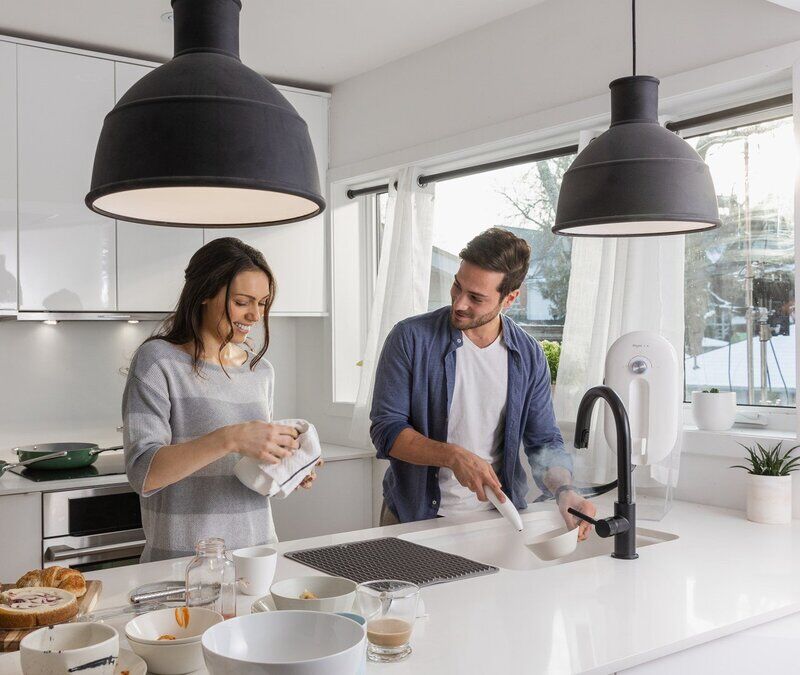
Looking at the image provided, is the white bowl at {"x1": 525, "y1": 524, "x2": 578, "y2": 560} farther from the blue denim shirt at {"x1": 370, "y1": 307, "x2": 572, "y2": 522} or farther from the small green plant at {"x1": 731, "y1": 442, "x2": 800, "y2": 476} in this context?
the small green plant at {"x1": 731, "y1": 442, "x2": 800, "y2": 476}

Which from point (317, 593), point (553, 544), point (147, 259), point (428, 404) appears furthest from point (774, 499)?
point (147, 259)

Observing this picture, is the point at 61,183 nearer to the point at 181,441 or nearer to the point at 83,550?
the point at 83,550

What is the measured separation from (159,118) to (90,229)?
242 centimetres

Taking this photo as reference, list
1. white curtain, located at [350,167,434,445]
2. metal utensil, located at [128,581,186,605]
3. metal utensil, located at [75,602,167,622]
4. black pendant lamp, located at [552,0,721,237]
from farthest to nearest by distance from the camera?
white curtain, located at [350,167,434,445], black pendant lamp, located at [552,0,721,237], metal utensil, located at [128,581,186,605], metal utensil, located at [75,602,167,622]

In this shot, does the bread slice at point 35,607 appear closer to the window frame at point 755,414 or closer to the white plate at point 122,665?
the white plate at point 122,665

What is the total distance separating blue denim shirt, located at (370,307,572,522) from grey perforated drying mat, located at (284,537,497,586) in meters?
0.38

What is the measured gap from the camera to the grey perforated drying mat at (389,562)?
1707 millimetres

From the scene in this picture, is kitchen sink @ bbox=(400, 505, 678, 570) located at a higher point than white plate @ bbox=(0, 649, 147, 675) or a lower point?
lower

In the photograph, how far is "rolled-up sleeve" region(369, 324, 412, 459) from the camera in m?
2.35

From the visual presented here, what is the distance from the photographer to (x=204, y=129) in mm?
1151

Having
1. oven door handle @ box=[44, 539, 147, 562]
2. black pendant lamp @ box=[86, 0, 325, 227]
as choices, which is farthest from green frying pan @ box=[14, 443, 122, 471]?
black pendant lamp @ box=[86, 0, 325, 227]

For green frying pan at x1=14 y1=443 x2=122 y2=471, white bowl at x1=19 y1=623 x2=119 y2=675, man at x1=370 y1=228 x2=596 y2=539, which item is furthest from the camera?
green frying pan at x1=14 y1=443 x2=122 y2=471

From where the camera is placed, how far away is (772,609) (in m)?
1.55

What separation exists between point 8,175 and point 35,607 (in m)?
2.33
